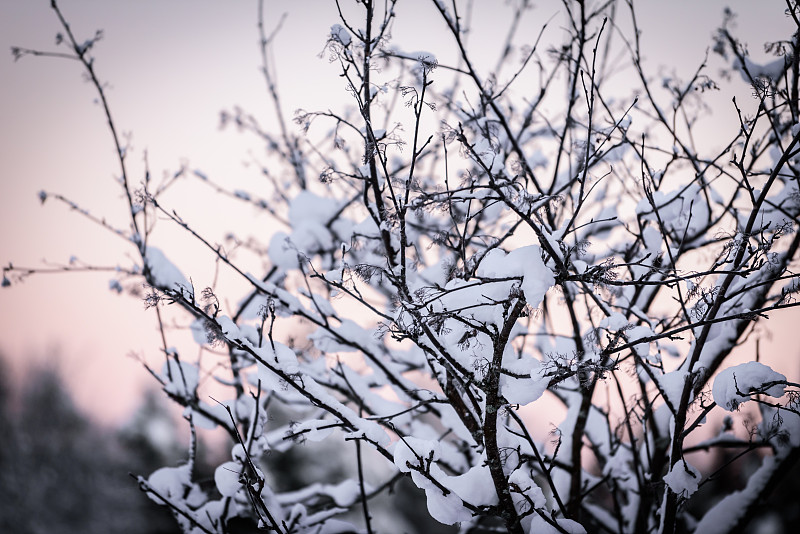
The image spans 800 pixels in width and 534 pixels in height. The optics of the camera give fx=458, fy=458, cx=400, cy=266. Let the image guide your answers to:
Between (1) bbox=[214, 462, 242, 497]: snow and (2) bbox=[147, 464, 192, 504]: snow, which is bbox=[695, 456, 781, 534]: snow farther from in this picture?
(2) bbox=[147, 464, 192, 504]: snow

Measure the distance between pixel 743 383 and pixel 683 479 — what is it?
0.42 meters

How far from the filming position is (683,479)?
5.65ft

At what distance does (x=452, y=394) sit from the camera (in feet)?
6.93

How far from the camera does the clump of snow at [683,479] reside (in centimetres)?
172

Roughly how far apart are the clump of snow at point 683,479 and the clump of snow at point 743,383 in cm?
29

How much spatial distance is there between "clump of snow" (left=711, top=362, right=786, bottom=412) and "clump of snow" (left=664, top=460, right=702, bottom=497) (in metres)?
0.29

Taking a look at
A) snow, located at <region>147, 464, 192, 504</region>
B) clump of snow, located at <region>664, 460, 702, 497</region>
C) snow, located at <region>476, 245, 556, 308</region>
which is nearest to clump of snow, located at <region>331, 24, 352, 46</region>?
snow, located at <region>476, 245, 556, 308</region>

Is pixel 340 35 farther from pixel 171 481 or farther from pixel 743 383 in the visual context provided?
pixel 171 481

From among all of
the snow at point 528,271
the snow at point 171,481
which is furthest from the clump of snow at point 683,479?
the snow at point 171,481

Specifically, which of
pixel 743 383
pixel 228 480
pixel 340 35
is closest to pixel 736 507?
pixel 743 383

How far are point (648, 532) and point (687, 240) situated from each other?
1.80m

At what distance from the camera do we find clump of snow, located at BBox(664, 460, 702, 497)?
5.63 feet

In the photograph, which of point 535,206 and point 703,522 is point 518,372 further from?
point 703,522

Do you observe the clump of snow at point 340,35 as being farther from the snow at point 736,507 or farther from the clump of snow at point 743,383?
the snow at point 736,507
